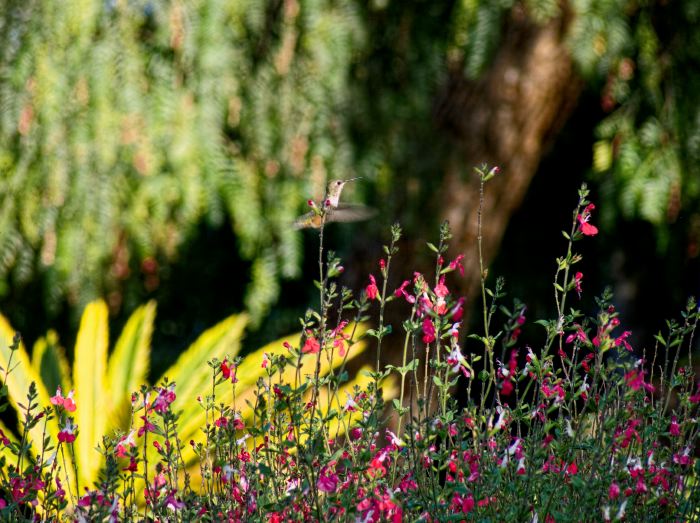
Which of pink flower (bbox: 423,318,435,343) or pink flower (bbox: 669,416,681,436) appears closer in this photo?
pink flower (bbox: 423,318,435,343)

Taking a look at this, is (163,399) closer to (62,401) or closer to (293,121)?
(62,401)

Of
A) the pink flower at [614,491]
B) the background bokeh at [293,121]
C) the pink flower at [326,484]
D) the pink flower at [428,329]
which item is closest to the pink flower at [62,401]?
the pink flower at [326,484]

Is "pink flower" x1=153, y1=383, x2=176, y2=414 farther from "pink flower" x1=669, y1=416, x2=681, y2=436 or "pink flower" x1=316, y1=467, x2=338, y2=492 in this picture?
"pink flower" x1=669, y1=416, x2=681, y2=436

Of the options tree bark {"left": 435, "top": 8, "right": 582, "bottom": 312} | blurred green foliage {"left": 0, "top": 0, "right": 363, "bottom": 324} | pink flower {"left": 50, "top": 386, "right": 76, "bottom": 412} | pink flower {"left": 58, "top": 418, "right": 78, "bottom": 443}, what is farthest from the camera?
tree bark {"left": 435, "top": 8, "right": 582, "bottom": 312}

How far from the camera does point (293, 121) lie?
14.5ft

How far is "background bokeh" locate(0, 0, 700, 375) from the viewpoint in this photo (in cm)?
422

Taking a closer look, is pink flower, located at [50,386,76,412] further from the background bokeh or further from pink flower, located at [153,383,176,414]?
the background bokeh

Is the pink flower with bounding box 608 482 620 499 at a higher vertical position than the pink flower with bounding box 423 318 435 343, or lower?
lower

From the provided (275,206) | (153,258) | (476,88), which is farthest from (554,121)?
(153,258)

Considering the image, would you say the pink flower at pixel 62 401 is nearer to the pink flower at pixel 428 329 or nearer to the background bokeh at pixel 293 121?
the pink flower at pixel 428 329

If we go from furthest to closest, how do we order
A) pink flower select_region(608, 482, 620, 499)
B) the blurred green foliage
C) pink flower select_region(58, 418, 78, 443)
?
1. the blurred green foliage
2. pink flower select_region(58, 418, 78, 443)
3. pink flower select_region(608, 482, 620, 499)

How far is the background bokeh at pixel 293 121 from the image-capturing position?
4219mm

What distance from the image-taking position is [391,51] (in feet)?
15.2

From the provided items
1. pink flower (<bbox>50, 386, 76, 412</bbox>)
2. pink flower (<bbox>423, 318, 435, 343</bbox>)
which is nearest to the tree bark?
pink flower (<bbox>423, 318, 435, 343</bbox>)
